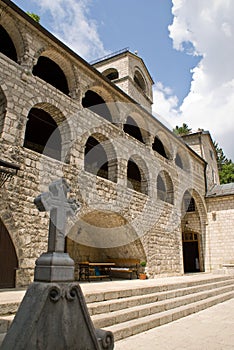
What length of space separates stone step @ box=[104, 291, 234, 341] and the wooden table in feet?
9.35

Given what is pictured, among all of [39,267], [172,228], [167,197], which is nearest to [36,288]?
[39,267]

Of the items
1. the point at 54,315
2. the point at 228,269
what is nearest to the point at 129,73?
the point at 228,269

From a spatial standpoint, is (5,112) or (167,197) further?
(167,197)

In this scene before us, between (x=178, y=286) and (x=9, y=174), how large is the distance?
14.7 ft

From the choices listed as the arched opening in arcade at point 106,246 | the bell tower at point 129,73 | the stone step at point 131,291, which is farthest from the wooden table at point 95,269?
Result: the bell tower at point 129,73

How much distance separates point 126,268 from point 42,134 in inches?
208

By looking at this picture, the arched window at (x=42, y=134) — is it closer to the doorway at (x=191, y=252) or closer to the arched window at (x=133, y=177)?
the arched window at (x=133, y=177)

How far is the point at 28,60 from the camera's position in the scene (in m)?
6.28

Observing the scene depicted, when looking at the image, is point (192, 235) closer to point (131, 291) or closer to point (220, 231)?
point (220, 231)

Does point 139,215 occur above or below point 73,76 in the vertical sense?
below

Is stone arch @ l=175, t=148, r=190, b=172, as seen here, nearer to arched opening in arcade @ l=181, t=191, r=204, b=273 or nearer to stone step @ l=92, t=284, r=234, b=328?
arched opening in arcade @ l=181, t=191, r=204, b=273

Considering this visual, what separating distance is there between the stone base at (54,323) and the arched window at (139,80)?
18051 mm

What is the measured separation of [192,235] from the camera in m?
14.7

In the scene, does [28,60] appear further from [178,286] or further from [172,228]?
[172,228]
